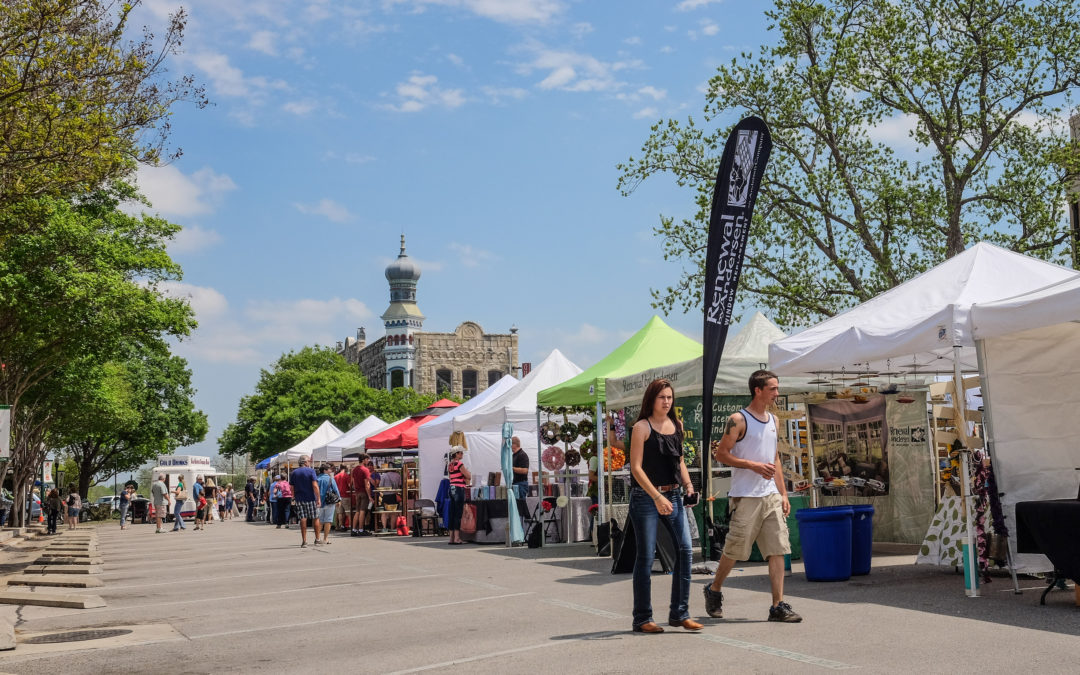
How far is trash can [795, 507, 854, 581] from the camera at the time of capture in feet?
35.8

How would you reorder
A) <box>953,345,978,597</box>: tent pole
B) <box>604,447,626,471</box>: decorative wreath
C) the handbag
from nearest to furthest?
<box>953,345,978,597</box>: tent pole
<box>604,447,626,471</box>: decorative wreath
the handbag

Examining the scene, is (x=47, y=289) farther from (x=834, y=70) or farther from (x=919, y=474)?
(x=834, y=70)

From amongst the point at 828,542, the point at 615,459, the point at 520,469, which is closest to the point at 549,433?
the point at 520,469

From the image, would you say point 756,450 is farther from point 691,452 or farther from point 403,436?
point 403,436

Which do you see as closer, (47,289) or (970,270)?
(970,270)

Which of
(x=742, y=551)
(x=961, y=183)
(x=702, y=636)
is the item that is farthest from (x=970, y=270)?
(x=961, y=183)

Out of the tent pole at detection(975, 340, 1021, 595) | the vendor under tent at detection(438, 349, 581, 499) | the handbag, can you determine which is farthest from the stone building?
the tent pole at detection(975, 340, 1021, 595)

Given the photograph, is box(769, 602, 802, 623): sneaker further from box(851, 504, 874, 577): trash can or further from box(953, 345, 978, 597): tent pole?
box(851, 504, 874, 577): trash can

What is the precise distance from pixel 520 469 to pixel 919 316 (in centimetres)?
1045

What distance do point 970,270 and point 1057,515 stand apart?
11.7 ft

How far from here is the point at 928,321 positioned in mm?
10352

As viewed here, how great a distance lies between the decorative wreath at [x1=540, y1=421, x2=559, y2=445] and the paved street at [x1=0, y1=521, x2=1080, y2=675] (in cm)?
517

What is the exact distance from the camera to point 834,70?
96.0ft

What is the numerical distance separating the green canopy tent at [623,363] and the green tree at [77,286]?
955 cm
